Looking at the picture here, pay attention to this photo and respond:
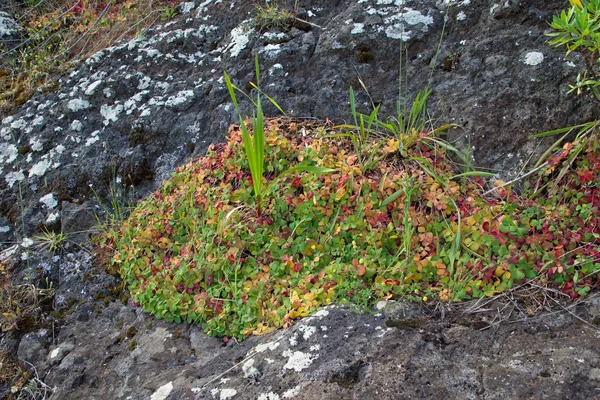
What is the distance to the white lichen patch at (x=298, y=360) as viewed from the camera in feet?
6.33

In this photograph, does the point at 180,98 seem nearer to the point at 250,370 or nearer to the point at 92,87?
the point at 92,87

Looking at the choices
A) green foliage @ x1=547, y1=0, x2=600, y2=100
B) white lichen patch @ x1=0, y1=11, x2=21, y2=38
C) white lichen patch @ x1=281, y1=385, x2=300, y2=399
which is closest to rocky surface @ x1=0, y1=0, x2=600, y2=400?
white lichen patch @ x1=281, y1=385, x2=300, y2=399

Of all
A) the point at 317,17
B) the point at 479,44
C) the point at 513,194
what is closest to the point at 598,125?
the point at 513,194

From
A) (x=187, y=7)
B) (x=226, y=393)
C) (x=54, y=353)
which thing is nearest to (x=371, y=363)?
(x=226, y=393)

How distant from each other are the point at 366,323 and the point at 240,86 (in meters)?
2.21

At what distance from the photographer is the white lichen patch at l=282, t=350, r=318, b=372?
1.93m

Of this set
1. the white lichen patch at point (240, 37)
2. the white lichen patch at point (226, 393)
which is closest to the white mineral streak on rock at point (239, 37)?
the white lichen patch at point (240, 37)

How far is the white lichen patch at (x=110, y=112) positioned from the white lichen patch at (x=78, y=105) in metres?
0.14

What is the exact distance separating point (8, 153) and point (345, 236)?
113 inches

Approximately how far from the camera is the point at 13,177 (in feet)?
12.0

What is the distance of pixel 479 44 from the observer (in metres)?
3.17

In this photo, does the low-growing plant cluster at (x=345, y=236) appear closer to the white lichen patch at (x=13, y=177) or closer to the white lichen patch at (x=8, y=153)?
the white lichen patch at (x=13, y=177)

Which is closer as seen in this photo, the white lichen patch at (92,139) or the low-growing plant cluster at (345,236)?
the low-growing plant cluster at (345,236)

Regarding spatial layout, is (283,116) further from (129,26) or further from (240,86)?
(129,26)
